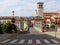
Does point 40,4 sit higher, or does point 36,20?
point 40,4

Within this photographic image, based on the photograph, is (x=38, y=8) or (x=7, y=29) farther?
(x=38, y=8)

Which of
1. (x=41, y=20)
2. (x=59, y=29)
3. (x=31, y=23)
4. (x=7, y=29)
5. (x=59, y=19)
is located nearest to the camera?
(x=7, y=29)

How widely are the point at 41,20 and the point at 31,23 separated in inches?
1027

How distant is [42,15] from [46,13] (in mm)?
3252

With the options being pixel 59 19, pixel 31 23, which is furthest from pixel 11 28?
pixel 31 23

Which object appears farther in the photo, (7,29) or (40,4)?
(40,4)

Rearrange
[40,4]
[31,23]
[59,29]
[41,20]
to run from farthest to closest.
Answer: [31,23] → [40,4] → [41,20] → [59,29]

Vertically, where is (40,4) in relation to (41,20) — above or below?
above

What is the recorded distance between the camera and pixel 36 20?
5359 inches

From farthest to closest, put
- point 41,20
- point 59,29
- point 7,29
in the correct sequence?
point 41,20 < point 59,29 < point 7,29

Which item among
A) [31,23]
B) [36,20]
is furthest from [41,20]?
[31,23]

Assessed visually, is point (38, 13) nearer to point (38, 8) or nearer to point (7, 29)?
point (38, 8)

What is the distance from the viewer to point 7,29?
52625mm

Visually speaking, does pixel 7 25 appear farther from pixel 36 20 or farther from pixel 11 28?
pixel 36 20
